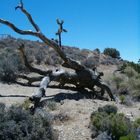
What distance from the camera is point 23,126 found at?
7.93m

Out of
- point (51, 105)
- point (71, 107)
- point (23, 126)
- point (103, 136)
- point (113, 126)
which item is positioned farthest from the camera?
point (71, 107)

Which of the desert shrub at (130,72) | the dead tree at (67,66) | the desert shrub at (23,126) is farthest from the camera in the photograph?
the desert shrub at (130,72)

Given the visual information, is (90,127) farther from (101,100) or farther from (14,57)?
(14,57)

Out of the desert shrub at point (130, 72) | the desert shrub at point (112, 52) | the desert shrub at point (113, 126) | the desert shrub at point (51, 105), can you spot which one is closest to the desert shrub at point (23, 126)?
the desert shrub at point (113, 126)

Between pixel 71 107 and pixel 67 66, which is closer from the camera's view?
pixel 71 107

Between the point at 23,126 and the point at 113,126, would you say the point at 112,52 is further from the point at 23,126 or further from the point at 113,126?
the point at 23,126

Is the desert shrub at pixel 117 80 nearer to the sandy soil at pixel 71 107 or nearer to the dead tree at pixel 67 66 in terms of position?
the dead tree at pixel 67 66

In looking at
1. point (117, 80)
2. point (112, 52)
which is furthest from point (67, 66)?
point (112, 52)

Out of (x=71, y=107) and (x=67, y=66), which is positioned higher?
(x=67, y=66)

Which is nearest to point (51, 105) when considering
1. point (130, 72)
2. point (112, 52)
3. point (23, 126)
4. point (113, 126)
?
point (113, 126)

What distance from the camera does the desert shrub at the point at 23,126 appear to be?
7535 mm

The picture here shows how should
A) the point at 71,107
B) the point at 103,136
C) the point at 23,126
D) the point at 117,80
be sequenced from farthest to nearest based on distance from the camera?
the point at 117,80 → the point at 71,107 → the point at 103,136 → the point at 23,126

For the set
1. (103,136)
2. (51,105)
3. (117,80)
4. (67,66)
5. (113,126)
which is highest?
(117,80)

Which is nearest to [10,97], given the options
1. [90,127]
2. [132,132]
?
[90,127]
